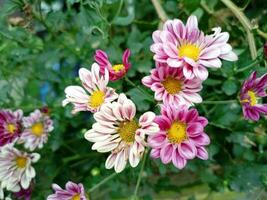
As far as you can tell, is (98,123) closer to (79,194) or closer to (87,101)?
(87,101)

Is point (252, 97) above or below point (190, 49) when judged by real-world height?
below

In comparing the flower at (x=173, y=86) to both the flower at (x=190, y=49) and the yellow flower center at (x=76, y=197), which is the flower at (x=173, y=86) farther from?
the yellow flower center at (x=76, y=197)

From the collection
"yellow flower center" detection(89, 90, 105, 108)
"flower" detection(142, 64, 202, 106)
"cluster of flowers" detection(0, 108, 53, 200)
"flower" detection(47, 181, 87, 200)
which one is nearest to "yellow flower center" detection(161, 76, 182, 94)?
"flower" detection(142, 64, 202, 106)

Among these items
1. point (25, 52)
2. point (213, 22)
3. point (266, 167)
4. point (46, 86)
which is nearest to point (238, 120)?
point (266, 167)

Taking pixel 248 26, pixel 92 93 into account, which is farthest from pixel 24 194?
pixel 248 26

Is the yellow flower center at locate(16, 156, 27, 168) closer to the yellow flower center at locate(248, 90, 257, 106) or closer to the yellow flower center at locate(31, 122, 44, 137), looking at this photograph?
the yellow flower center at locate(31, 122, 44, 137)

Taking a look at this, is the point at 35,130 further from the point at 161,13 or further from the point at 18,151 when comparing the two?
the point at 161,13
